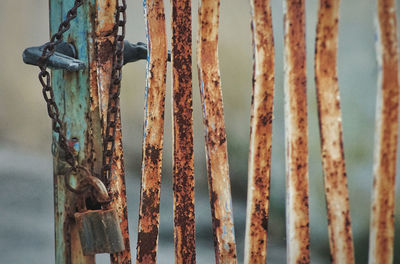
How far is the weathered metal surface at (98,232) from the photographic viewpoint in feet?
4.63

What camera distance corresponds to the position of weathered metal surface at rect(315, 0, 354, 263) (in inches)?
63.6

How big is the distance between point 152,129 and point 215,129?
185mm

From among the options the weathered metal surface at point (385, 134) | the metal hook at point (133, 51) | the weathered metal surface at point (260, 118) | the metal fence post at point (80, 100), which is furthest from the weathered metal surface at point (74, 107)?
the weathered metal surface at point (385, 134)

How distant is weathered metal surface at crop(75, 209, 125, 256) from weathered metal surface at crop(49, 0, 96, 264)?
0.09m

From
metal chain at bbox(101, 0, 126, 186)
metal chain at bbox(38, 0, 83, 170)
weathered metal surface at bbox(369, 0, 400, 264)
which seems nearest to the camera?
metal chain at bbox(38, 0, 83, 170)

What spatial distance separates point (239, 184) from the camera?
8.95ft

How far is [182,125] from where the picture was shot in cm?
168

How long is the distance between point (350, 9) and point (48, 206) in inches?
71.8

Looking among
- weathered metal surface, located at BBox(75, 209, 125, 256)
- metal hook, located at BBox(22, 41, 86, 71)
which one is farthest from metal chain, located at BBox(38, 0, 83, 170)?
weathered metal surface, located at BBox(75, 209, 125, 256)

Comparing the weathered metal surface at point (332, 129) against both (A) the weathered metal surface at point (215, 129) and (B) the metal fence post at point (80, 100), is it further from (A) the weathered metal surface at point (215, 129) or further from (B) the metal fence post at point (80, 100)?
(B) the metal fence post at point (80, 100)

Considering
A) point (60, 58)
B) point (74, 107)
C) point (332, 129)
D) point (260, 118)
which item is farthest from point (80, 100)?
point (332, 129)

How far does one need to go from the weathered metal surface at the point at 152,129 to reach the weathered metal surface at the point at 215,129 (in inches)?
4.6

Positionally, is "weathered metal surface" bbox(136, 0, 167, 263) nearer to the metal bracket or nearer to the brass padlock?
the metal bracket

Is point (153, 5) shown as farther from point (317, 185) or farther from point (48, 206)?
point (48, 206)
